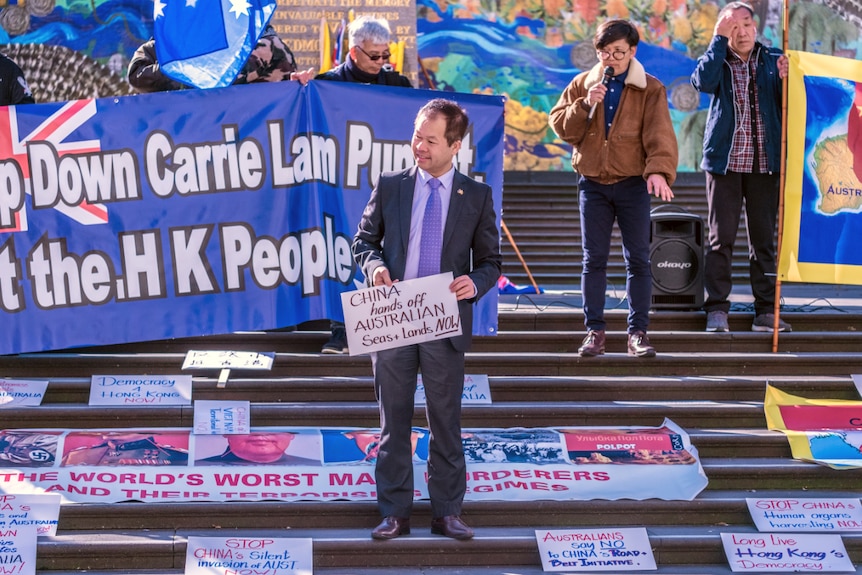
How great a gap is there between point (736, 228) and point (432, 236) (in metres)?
2.74

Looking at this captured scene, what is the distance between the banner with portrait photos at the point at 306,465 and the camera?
5.71m

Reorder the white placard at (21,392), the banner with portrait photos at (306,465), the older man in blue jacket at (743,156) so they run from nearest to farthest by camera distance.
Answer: the banner with portrait photos at (306,465), the white placard at (21,392), the older man in blue jacket at (743,156)

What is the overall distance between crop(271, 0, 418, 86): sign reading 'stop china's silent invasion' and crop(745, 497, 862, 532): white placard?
10.4m

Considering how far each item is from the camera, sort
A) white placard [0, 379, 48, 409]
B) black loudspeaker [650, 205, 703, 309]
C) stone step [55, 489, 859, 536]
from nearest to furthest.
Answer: stone step [55, 489, 859, 536], white placard [0, 379, 48, 409], black loudspeaker [650, 205, 703, 309]

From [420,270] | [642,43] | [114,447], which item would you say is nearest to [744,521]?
[420,270]

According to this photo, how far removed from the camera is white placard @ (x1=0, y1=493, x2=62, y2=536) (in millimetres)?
5449

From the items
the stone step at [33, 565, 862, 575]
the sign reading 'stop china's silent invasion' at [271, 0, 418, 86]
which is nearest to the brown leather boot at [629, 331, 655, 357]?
the stone step at [33, 565, 862, 575]

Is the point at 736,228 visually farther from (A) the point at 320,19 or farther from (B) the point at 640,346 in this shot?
(A) the point at 320,19

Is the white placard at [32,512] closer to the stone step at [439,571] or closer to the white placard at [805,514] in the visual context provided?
the stone step at [439,571]

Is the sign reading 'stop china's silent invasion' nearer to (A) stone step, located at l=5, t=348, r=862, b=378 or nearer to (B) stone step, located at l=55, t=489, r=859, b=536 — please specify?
(A) stone step, located at l=5, t=348, r=862, b=378

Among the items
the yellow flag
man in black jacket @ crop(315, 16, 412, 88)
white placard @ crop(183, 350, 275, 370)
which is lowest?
white placard @ crop(183, 350, 275, 370)

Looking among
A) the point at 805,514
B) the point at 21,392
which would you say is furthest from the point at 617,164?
the point at 21,392

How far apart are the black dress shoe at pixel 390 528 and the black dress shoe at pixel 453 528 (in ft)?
0.51

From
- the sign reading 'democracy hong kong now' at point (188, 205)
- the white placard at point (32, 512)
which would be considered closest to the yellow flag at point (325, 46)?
the sign reading 'democracy hong kong now' at point (188, 205)
